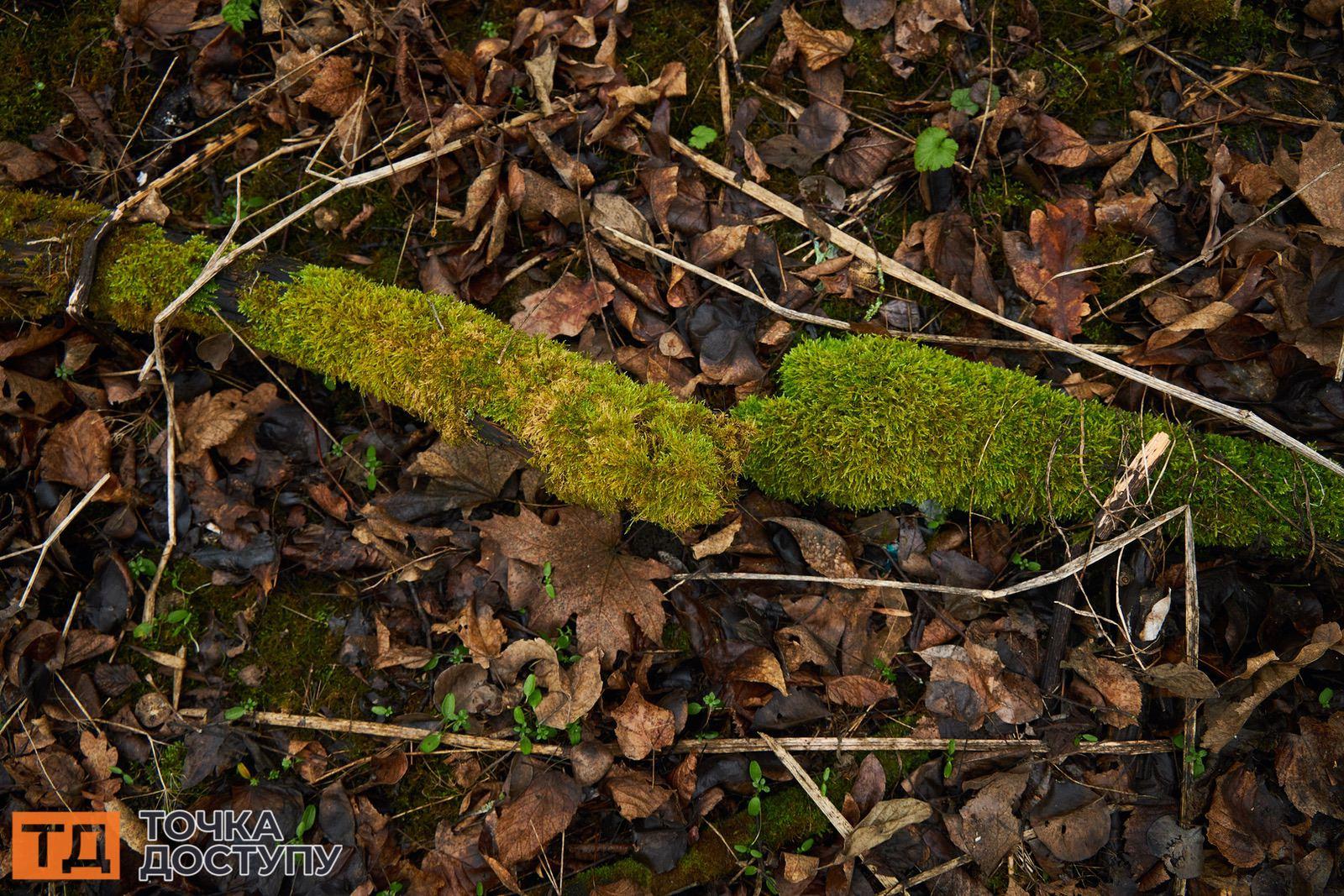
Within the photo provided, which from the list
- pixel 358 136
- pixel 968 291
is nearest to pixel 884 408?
pixel 968 291

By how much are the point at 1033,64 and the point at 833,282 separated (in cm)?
164

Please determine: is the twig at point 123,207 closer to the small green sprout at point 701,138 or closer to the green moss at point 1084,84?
the small green sprout at point 701,138

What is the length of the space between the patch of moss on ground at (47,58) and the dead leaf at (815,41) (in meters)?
3.83

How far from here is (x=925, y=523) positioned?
326 centimetres

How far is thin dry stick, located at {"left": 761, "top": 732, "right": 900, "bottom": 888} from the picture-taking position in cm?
287

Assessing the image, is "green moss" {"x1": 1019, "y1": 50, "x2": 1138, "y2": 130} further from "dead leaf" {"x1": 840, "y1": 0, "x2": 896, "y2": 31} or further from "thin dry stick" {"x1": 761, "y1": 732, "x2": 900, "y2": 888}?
"thin dry stick" {"x1": 761, "y1": 732, "x2": 900, "y2": 888}

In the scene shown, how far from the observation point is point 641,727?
2955 mm

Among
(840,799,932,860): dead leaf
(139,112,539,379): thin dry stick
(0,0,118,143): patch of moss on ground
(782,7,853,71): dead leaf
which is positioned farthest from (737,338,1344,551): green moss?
(0,0,118,143): patch of moss on ground

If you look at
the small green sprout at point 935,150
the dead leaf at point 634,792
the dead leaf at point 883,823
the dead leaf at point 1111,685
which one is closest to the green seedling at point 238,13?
the small green sprout at point 935,150

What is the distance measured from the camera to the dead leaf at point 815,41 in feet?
12.0

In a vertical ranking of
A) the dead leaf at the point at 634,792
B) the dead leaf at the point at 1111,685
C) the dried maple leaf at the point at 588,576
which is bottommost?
the dead leaf at the point at 634,792

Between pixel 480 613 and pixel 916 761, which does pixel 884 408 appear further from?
pixel 480 613

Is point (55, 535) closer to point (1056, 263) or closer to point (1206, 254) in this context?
point (1056, 263)

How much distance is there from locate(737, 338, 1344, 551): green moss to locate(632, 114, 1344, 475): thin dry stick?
14cm
